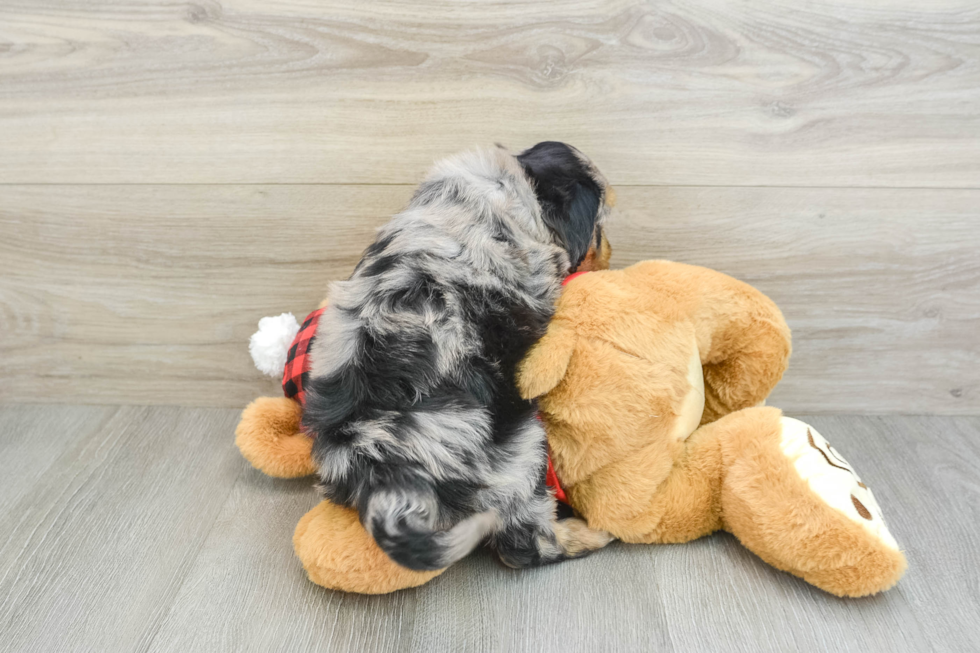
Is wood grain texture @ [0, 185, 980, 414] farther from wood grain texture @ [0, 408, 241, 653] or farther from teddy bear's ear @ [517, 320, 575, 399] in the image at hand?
teddy bear's ear @ [517, 320, 575, 399]

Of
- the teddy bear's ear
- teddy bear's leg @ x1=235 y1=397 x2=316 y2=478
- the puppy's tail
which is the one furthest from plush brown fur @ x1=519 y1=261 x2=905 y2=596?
teddy bear's leg @ x1=235 y1=397 x2=316 y2=478

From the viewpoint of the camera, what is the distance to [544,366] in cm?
77

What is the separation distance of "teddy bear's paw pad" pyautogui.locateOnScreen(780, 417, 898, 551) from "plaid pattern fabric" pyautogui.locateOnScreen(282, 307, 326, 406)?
0.67 meters

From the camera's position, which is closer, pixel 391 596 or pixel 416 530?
pixel 416 530

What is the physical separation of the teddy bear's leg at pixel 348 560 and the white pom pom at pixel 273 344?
34 centimetres

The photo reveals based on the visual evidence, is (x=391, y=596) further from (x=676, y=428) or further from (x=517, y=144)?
(x=517, y=144)

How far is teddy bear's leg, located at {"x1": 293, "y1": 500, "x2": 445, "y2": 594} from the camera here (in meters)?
0.77

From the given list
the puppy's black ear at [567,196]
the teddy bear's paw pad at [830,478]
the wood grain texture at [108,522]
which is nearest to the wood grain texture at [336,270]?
the wood grain texture at [108,522]

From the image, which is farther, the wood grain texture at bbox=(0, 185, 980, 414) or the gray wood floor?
the wood grain texture at bbox=(0, 185, 980, 414)

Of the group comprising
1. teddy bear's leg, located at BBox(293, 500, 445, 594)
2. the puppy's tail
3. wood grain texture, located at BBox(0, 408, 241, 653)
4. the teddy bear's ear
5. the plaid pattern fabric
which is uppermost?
the teddy bear's ear

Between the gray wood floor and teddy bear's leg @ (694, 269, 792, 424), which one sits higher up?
teddy bear's leg @ (694, 269, 792, 424)

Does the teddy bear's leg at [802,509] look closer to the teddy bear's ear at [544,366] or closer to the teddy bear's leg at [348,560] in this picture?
the teddy bear's ear at [544,366]

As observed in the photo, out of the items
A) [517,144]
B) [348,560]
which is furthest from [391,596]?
[517,144]

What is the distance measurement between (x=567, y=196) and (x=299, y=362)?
1.55 ft
